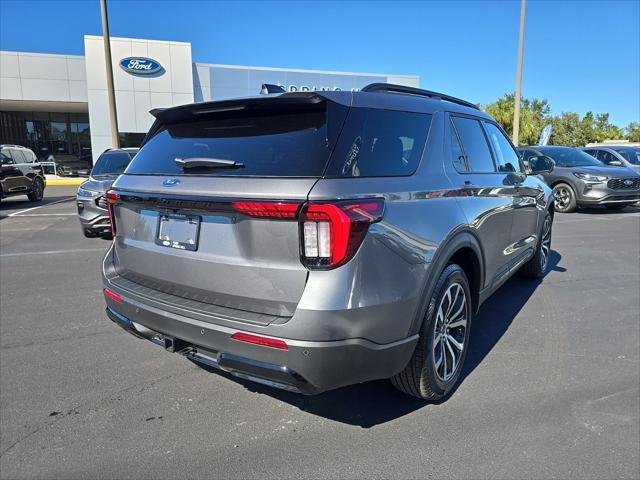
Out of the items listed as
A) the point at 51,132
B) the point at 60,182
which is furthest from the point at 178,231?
the point at 51,132

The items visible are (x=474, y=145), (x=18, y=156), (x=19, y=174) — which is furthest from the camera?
(x=18, y=156)

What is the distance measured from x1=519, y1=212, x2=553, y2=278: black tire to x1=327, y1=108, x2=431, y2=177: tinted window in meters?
3.38

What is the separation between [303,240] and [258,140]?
73cm

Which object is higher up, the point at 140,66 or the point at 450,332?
the point at 140,66

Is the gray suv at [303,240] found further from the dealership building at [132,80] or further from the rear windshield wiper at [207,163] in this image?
the dealership building at [132,80]

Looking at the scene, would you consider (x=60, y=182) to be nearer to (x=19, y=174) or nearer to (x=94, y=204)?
(x=19, y=174)

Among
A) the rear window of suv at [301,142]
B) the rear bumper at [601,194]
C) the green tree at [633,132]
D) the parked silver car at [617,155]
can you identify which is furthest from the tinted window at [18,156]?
the green tree at [633,132]

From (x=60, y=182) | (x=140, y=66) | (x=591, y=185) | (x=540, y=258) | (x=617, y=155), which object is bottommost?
(x=60, y=182)

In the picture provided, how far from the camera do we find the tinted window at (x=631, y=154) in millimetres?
15992

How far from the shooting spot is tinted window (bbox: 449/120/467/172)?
3242 millimetres

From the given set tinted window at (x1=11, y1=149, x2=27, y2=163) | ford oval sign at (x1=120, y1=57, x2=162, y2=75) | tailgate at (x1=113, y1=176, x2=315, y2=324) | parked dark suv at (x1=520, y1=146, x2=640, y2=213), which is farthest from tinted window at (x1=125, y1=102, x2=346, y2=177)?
ford oval sign at (x1=120, y1=57, x2=162, y2=75)

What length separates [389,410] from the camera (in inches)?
118

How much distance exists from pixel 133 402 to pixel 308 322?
1650mm

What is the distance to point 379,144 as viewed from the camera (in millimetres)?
2586
